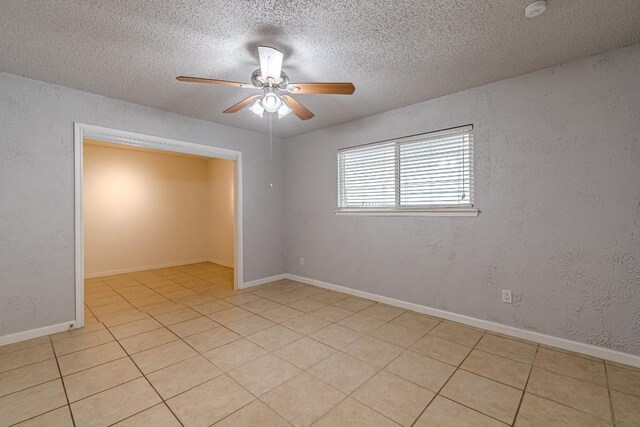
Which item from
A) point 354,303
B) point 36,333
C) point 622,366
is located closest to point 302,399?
point 354,303

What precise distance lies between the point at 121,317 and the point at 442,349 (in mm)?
3388

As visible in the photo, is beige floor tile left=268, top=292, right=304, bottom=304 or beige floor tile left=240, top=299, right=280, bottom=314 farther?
beige floor tile left=268, top=292, right=304, bottom=304

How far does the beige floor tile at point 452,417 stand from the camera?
158 centimetres

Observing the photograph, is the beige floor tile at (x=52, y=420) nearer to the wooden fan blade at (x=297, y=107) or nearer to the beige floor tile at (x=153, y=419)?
the beige floor tile at (x=153, y=419)

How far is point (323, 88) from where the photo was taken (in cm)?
216

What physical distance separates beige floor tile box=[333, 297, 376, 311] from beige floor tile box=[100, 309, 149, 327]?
7.56ft

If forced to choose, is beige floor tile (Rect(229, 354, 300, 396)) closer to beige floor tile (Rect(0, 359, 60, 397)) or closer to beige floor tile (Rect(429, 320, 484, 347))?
beige floor tile (Rect(0, 359, 60, 397))

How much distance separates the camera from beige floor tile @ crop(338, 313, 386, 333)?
2.89 m

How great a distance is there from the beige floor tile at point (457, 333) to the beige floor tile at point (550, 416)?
77 cm

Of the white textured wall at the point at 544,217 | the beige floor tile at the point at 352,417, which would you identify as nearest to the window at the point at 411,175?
the white textured wall at the point at 544,217

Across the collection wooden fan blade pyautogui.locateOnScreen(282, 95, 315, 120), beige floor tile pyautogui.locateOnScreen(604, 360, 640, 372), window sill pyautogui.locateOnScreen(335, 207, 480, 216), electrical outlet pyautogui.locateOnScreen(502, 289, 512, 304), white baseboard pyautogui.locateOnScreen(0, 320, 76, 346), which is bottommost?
beige floor tile pyautogui.locateOnScreen(604, 360, 640, 372)

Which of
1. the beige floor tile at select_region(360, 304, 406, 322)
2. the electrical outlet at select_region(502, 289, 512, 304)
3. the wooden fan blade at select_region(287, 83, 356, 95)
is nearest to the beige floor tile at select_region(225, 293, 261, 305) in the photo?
the beige floor tile at select_region(360, 304, 406, 322)

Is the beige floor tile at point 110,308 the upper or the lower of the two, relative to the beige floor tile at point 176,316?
lower

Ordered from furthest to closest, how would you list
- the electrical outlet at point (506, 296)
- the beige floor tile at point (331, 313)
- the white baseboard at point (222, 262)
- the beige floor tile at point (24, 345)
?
the white baseboard at point (222, 262), the beige floor tile at point (331, 313), the electrical outlet at point (506, 296), the beige floor tile at point (24, 345)
